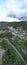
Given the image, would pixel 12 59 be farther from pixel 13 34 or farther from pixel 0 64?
pixel 13 34

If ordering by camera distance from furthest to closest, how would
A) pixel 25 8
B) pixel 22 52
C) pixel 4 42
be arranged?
pixel 25 8 → pixel 4 42 → pixel 22 52

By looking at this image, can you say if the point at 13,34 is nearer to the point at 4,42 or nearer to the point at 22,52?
the point at 4,42

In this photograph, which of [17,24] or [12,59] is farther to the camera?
[17,24]

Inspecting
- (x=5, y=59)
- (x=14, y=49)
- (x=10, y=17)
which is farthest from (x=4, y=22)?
(x=5, y=59)

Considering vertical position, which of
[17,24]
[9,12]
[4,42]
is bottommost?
[4,42]

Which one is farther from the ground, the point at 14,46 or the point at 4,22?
the point at 4,22

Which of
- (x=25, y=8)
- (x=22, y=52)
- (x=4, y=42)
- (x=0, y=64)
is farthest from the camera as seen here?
(x=25, y=8)

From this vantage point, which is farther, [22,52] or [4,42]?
[4,42]

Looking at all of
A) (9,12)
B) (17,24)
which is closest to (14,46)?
(17,24)

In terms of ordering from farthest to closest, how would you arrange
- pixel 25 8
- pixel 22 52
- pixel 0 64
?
pixel 25 8 < pixel 22 52 < pixel 0 64
